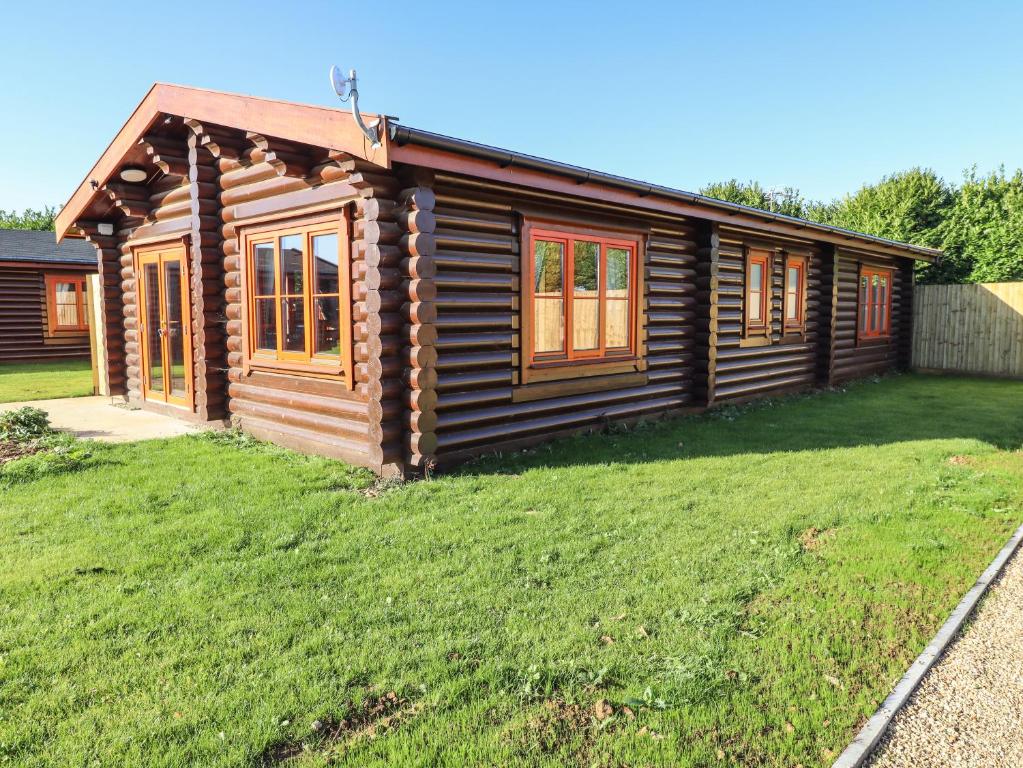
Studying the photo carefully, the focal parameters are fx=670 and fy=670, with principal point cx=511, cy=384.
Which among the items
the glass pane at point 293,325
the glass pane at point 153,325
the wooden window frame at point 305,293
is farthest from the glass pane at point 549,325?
the glass pane at point 153,325

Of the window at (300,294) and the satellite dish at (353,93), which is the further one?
the window at (300,294)

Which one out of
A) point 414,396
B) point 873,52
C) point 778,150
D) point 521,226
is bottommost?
point 414,396

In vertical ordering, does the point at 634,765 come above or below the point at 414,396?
Result: below

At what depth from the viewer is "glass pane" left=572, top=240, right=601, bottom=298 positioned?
7664 mm

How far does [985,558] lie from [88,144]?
170 feet

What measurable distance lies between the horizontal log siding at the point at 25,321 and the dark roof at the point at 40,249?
1.57 ft

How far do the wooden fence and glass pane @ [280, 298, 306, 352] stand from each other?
15.4 m

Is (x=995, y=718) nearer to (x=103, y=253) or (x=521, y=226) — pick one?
(x=521, y=226)

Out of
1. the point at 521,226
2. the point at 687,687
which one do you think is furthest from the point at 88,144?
the point at 687,687

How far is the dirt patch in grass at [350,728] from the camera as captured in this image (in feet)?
7.73

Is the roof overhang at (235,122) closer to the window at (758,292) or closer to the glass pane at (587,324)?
the glass pane at (587,324)

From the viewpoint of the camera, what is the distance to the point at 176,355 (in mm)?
9055

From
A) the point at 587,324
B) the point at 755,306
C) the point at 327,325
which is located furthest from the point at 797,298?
the point at 327,325

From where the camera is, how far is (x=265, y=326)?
24.1 ft
